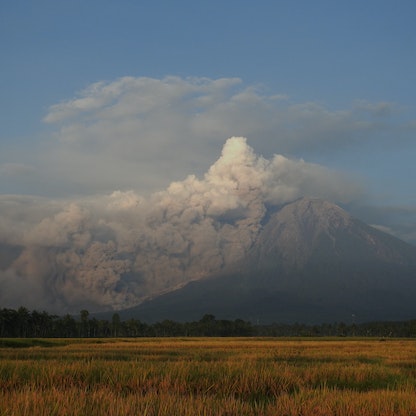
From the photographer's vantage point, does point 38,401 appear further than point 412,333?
No

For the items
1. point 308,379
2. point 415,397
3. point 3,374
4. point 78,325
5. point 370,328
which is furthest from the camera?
point 370,328

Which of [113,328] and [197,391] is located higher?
[197,391]

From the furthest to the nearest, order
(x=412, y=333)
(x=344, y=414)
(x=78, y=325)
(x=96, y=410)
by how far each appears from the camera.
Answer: (x=412, y=333) < (x=78, y=325) < (x=344, y=414) < (x=96, y=410)

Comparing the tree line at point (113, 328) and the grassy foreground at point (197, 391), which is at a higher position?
the grassy foreground at point (197, 391)

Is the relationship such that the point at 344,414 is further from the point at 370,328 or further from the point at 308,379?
the point at 370,328

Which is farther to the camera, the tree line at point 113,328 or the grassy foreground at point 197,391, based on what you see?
the tree line at point 113,328

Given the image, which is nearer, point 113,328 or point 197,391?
point 197,391

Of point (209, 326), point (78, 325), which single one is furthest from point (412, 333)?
point (78, 325)

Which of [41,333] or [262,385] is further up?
[262,385]

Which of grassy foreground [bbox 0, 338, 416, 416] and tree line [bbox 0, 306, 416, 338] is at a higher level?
grassy foreground [bbox 0, 338, 416, 416]

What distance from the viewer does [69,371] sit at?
Result: 14633mm

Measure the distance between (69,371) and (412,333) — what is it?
178165 millimetres

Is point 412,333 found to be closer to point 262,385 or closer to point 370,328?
Result: point 370,328

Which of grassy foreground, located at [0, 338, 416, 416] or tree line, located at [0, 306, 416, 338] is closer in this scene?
grassy foreground, located at [0, 338, 416, 416]
